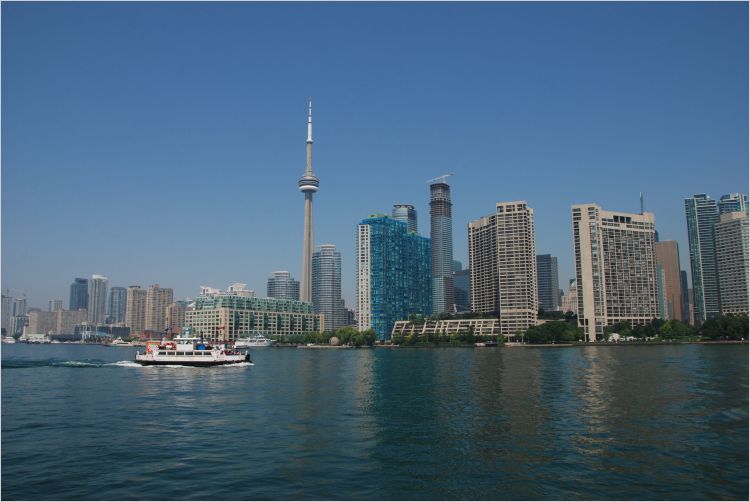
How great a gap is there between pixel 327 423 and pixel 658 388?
46208 millimetres

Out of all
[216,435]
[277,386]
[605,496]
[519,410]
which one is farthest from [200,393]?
[605,496]

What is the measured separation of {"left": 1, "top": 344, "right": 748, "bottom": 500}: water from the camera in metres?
32.3

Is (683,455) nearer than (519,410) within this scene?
Yes

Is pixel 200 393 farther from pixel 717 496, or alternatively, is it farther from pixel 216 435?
pixel 717 496

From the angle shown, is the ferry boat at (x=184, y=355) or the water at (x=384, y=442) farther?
the ferry boat at (x=184, y=355)

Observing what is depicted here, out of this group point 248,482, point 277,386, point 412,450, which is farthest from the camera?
point 277,386

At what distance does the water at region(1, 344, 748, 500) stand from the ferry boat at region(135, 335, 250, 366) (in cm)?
4833

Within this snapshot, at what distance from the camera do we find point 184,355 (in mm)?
128250

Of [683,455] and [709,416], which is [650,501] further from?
[709,416]

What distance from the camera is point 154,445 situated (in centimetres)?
4341

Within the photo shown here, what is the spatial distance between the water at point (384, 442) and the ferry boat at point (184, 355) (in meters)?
48.3

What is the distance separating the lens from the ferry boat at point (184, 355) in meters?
127

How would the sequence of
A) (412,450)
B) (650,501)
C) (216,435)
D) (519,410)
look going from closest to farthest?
(650,501) → (412,450) → (216,435) → (519,410)

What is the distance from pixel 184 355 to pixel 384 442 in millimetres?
95907
